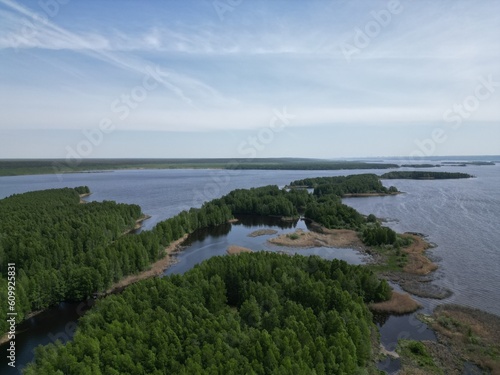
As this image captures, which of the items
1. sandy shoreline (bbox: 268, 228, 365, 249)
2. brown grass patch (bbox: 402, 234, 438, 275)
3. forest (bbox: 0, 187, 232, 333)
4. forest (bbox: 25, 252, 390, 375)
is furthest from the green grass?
forest (bbox: 0, 187, 232, 333)

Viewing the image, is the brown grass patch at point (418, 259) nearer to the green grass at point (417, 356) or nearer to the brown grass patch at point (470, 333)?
the brown grass patch at point (470, 333)

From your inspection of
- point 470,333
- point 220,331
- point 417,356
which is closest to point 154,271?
point 220,331

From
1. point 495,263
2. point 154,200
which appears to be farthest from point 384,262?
point 154,200

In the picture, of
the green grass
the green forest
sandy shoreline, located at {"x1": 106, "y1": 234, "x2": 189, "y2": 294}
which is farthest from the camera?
sandy shoreline, located at {"x1": 106, "y1": 234, "x2": 189, "y2": 294}

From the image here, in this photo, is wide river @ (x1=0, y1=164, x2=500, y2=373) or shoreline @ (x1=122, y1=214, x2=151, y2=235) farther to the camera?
shoreline @ (x1=122, y1=214, x2=151, y2=235)

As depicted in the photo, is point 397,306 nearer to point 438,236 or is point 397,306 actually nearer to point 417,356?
point 417,356

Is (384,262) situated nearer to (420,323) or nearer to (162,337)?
(420,323)

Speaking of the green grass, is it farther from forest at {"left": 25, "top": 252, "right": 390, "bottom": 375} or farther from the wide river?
A: the wide river
